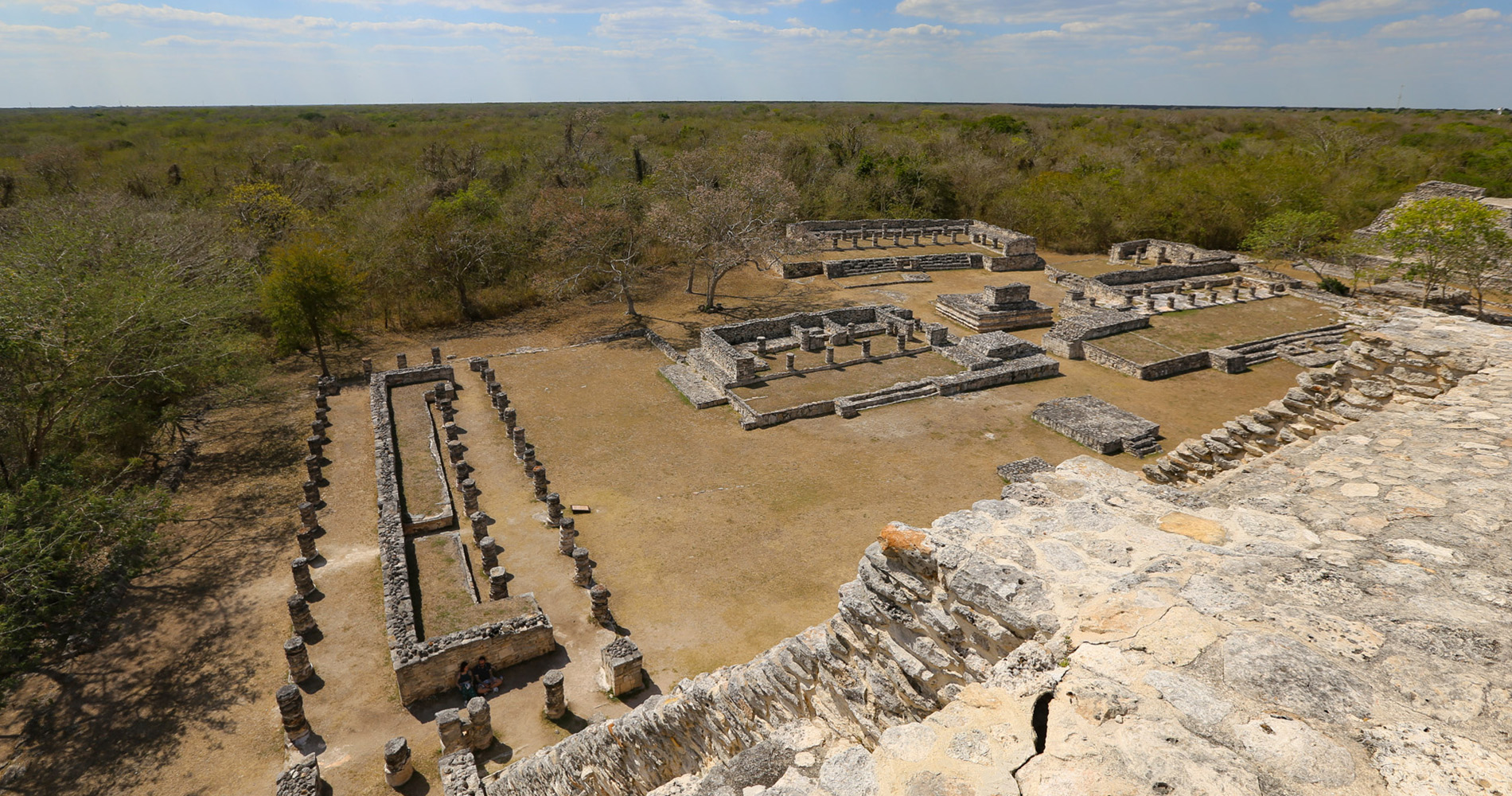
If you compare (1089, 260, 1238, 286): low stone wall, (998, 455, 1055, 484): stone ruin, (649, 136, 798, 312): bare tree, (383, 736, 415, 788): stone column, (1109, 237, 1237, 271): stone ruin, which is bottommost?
(383, 736, 415, 788): stone column

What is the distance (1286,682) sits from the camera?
370 cm

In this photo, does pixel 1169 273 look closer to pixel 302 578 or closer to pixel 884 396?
pixel 884 396

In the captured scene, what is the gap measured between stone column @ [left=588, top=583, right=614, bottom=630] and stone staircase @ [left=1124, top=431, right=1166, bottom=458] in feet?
42.3

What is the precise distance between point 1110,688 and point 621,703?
8.04 meters

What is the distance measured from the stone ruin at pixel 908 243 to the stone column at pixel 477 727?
88.0ft

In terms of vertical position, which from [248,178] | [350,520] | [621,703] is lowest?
[621,703]

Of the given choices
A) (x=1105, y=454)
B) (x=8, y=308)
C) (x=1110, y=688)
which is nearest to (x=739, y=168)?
(x=1105, y=454)

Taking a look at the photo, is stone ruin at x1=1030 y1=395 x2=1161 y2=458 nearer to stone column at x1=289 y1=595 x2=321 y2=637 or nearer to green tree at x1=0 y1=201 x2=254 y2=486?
stone column at x1=289 y1=595 x2=321 y2=637

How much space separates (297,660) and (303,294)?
15189mm

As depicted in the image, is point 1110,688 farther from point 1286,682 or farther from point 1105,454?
point 1105,454

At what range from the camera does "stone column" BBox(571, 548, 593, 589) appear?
40.5ft

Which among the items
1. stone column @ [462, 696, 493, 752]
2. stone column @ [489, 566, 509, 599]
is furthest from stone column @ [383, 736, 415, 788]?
stone column @ [489, 566, 509, 599]

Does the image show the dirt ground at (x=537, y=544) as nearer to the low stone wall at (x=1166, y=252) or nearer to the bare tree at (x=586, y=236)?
the bare tree at (x=586, y=236)

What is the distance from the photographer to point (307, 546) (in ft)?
43.0
